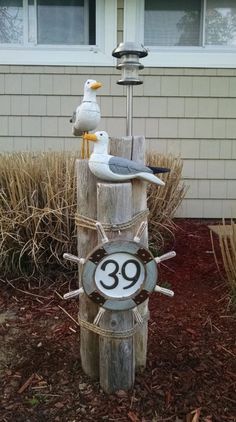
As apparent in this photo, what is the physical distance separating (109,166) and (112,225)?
0.74ft

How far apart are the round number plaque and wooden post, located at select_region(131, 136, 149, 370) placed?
189mm

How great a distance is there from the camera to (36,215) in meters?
2.69

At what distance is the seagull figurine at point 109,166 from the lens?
1.55m

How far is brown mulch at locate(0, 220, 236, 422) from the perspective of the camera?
159 centimetres

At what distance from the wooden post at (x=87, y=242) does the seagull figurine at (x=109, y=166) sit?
0.31 feet

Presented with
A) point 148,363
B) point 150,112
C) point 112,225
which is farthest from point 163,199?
point 112,225

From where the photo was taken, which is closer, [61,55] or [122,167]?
[122,167]

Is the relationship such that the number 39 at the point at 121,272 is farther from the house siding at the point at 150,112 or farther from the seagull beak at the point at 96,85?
the house siding at the point at 150,112

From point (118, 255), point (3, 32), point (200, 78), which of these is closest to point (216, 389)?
point (118, 255)

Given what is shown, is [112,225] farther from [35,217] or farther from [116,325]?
[35,217]

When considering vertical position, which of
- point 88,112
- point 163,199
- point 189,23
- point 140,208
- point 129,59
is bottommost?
point 163,199

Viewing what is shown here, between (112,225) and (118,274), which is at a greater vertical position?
(112,225)

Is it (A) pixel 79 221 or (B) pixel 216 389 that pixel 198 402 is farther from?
(A) pixel 79 221

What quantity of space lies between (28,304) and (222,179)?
2.70 m
